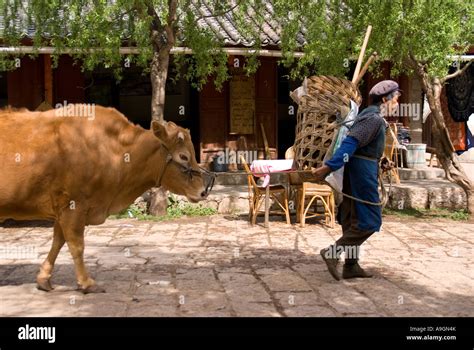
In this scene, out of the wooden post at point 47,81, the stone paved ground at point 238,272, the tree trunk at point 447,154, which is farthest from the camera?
the wooden post at point 47,81

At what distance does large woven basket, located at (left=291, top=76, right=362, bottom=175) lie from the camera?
22.1 ft

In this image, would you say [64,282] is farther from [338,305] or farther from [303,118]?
[303,118]

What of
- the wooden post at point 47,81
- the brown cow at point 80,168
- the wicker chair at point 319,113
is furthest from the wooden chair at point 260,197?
the wooden post at point 47,81

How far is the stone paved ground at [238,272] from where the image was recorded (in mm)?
5004

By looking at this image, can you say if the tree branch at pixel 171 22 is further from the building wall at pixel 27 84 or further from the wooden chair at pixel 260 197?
the building wall at pixel 27 84

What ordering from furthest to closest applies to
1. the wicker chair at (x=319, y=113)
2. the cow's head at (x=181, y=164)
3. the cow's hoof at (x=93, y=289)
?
the wicker chair at (x=319, y=113) → the cow's head at (x=181, y=164) → the cow's hoof at (x=93, y=289)

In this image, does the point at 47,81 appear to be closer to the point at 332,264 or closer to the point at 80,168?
the point at 80,168

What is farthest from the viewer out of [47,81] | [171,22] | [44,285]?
[47,81]

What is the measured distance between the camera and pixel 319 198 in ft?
31.3

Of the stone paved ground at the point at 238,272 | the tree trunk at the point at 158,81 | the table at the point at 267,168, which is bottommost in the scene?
the stone paved ground at the point at 238,272

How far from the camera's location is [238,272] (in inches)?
250

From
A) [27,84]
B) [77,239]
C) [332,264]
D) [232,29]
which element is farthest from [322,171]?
[27,84]

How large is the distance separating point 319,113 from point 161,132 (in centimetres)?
230

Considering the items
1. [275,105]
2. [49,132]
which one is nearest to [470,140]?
[275,105]
